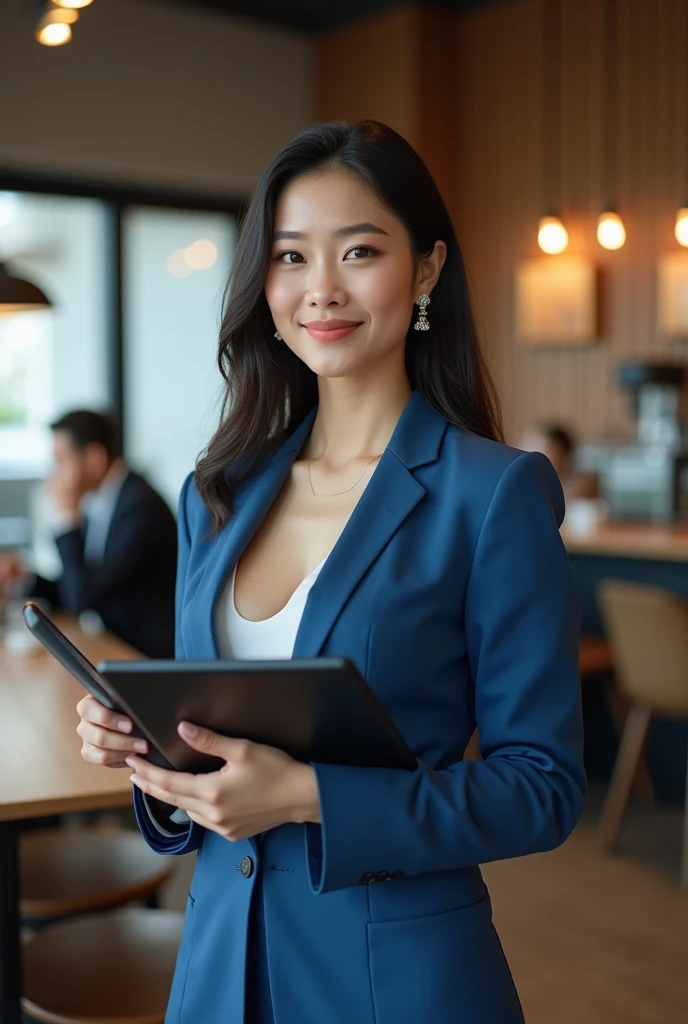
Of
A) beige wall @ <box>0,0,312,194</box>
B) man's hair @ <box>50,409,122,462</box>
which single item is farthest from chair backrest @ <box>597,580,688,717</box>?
beige wall @ <box>0,0,312,194</box>

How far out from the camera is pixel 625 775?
4129 millimetres

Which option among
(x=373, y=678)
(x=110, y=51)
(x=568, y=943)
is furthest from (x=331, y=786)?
(x=110, y=51)

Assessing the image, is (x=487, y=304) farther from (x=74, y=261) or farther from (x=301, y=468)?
(x=301, y=468)

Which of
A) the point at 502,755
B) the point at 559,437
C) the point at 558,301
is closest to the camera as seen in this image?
the point at 502,755

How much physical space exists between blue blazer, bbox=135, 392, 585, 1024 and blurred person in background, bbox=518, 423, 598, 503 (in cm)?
479

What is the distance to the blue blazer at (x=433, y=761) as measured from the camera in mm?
1121

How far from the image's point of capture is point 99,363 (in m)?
6.54

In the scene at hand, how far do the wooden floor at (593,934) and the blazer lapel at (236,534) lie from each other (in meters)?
1.96

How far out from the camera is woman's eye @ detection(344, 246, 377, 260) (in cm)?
129

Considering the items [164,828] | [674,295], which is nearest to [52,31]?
[164,828]

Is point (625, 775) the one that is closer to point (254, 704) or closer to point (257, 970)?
point (257, 970)

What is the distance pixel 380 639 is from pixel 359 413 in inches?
14.3

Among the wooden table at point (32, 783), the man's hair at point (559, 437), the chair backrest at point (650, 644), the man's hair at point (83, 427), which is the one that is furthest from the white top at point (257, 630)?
the man's hair at point (559, 437)

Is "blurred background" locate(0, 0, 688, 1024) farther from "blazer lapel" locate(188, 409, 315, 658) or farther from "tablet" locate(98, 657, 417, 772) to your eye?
"tablet" locate(98, 657, 417, 772)
